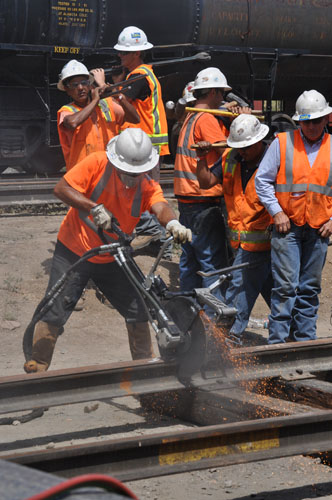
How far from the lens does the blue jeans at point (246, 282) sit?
22.4 ft

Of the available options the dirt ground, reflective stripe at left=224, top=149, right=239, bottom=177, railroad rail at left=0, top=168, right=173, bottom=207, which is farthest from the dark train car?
reflective stripe at left=224, top=149, right=239, bottom=177

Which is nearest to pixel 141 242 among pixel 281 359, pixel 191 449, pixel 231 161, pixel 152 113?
pixel 152 113

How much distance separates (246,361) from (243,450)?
1.37 m

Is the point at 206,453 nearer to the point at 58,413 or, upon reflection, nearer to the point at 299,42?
the point at 58,413

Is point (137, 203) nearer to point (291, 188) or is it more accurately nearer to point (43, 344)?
point (43, 344)

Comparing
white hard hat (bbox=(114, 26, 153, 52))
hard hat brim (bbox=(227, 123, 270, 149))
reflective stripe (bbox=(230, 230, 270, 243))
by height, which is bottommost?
reflective stripe (bbox=(230, 230, 270, 243))

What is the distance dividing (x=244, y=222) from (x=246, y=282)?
1.63 ft

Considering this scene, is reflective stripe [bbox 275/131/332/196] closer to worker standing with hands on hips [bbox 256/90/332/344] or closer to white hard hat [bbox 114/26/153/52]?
worker standing with hands on hips [bbox 256/90/332/344]

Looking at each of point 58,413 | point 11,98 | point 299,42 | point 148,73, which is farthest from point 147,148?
point 299,42

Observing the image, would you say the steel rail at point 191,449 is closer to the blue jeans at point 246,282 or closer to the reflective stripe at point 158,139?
the blue jeans at point 246,282

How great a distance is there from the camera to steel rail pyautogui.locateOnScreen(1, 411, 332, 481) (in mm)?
3793

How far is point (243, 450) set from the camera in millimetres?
4223

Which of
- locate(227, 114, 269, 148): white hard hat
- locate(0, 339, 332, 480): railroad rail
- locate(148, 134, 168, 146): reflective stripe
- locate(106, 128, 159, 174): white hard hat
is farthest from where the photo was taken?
locate(148, 134, 168, 146): reflective stripe

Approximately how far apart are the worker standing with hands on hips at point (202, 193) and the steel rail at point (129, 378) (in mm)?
1636
